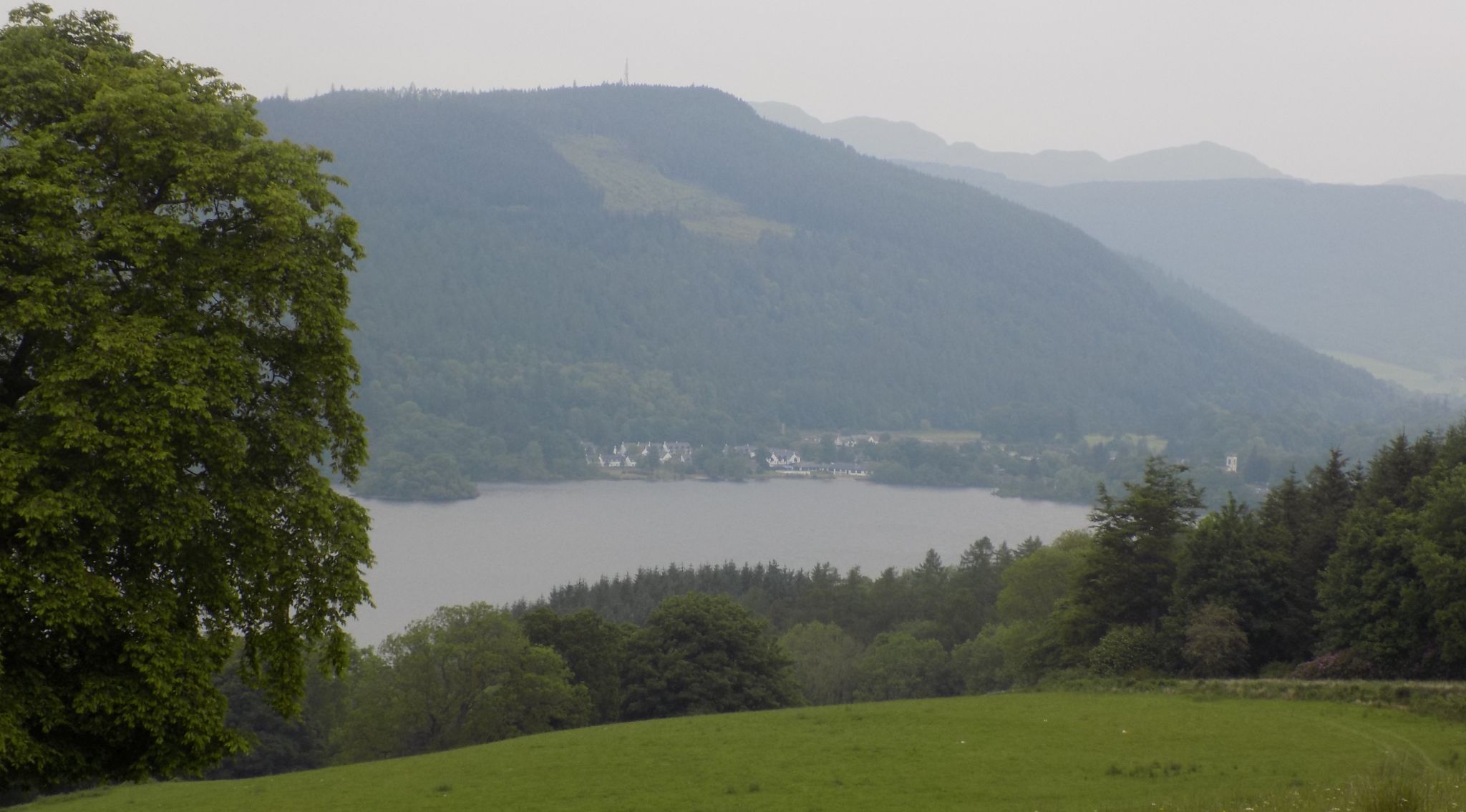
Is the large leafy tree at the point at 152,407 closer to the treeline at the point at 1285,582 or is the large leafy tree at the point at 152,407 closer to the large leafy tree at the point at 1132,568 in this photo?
the treeline at the point at 1285,582

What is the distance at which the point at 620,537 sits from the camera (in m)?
152

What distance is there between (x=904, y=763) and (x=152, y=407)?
13.7 meters

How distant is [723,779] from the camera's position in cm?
2017

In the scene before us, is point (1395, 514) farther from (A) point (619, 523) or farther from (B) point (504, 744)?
(A) point (619, 523)

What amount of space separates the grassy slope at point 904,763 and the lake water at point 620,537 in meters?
68.2

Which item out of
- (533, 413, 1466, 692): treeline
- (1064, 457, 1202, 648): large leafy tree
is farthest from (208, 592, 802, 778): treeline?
(1064, 457, 1202, 648): large leafy tree

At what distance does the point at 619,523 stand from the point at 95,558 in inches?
6024

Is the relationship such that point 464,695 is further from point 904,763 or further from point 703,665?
point 904,763

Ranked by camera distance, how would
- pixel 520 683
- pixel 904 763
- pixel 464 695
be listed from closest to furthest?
pixel 904 763 → pixel 520 683 → pixel 464 695

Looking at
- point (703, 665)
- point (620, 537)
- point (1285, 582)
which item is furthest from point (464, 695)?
point (620, 537)

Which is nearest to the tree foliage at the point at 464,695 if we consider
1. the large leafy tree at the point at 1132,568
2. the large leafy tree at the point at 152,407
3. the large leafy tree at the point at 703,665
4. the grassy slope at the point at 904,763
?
the large leafy tree at the point at 703,665

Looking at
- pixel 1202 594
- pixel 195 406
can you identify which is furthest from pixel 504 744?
pixel 1202 594

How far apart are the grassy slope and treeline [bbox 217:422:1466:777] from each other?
3876 mm

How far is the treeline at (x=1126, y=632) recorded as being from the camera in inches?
1072
